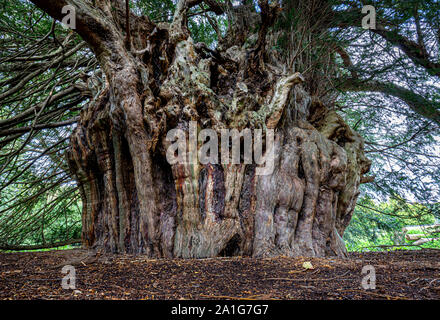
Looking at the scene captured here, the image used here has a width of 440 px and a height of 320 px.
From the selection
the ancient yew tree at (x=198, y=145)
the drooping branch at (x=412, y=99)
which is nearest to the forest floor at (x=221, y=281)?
the ancient yew tree at (x=198, y=145)

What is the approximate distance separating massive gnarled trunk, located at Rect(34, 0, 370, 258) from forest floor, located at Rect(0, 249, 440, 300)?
0.52 m

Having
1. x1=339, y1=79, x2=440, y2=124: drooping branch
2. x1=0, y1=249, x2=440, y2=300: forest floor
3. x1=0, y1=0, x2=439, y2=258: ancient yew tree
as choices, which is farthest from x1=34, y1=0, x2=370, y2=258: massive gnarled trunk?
x1=339, y1=79, x2=440, y2=124: drooping branch

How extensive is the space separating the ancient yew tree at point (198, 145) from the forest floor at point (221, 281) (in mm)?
512

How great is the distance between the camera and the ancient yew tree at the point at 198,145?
233 centimetres

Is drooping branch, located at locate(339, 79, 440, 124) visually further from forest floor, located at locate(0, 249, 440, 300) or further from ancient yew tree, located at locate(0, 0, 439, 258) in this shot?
forest floor, located at locate(0, 249, 440, 300)

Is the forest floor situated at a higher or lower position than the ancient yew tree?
lower

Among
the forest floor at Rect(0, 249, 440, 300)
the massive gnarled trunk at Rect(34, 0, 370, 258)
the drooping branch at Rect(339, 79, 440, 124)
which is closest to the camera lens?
the forest floor at Rect(0, 249, 440, 300)

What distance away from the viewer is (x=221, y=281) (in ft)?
4.56

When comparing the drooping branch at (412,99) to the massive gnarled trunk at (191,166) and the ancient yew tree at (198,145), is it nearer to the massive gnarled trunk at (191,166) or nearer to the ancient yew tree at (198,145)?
the ancient yew tree at (198,145)

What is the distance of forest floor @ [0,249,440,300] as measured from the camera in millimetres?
1172

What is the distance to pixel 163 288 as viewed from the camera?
1.29m

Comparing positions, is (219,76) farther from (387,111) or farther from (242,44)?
(387,111)

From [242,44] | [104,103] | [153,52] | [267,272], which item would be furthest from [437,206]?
[104,103]

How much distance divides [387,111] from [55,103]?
514 centimetres
